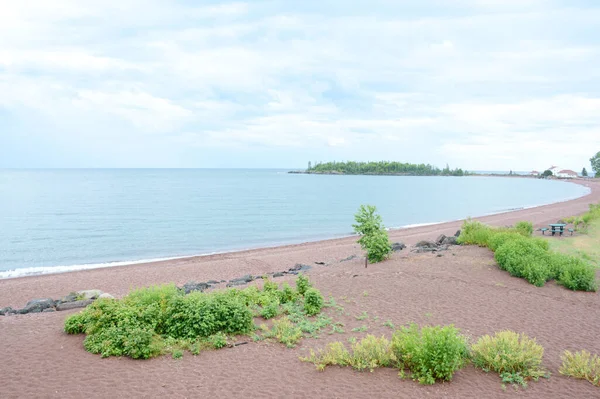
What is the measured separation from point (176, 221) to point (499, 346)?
37.6 metres

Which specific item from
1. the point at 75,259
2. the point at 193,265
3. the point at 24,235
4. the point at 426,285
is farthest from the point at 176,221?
the point at 426,285

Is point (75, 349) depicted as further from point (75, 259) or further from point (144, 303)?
point (75, 259)

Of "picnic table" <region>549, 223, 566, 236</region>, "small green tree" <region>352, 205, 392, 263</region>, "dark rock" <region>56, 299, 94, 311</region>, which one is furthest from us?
"picnic table" <region>549, 223, 566, 236</region>

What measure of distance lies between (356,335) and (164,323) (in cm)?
423

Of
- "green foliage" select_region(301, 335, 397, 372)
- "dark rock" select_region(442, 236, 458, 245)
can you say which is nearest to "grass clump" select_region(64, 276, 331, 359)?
"green foliage" select_region(301, 335, 397, 372)

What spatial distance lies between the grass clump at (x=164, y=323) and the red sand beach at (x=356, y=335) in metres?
0.27

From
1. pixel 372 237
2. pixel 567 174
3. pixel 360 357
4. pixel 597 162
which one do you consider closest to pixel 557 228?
pixel 372 237

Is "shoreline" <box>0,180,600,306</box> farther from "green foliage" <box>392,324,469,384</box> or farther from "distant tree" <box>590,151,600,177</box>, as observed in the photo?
"distant tree" <box>590,151,600,177</box>

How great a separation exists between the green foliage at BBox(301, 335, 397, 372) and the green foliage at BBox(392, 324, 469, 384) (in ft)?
1.08

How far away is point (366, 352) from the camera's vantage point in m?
7.80

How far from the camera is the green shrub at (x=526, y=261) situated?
42.7 feet

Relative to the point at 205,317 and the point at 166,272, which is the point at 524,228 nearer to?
the point at 205,317

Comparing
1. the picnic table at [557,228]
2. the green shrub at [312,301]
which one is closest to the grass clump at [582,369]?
the green shrub at [312,301]

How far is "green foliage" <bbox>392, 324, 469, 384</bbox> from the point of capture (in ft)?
23.5
